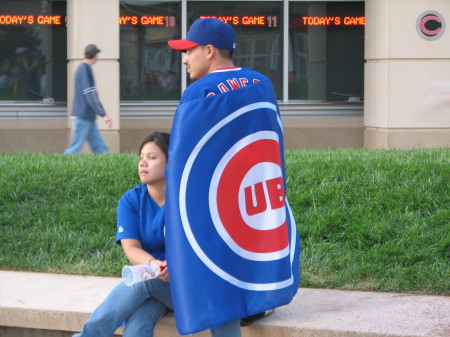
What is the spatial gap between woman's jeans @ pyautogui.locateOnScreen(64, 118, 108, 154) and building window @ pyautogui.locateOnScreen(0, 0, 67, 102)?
152 inches

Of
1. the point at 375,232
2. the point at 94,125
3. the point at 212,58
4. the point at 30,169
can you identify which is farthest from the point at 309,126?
the point at 212,58

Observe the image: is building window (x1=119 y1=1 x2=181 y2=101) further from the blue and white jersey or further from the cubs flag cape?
the cubs flag cape

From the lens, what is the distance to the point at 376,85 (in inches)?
559

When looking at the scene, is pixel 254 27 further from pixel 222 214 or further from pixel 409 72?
pixel 222 214

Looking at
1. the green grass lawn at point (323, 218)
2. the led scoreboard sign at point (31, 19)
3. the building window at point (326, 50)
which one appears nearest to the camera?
the green grass lawn at point (323, 218)

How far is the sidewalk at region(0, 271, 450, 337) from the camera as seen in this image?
461cm

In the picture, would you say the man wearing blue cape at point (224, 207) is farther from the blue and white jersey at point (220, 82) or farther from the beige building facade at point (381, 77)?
the beige building facade at point (381, 77)

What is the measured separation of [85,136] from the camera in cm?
1123

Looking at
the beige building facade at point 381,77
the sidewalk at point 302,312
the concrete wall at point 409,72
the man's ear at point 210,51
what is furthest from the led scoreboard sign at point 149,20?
the man's ear at point 210,51

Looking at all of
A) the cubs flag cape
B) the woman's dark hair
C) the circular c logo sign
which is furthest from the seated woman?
the circular c logo sign

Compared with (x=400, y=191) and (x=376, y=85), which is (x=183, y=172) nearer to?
(x=400, y=191)

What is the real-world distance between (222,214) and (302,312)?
1064mm

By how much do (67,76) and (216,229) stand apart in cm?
1088

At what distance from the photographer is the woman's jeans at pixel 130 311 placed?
4316 millimetres
